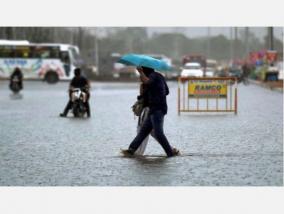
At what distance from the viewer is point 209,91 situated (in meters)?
26.4

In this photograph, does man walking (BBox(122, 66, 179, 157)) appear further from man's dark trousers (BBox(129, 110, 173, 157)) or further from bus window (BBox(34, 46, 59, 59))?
bus window (BBox(34, 46, 59, 59))

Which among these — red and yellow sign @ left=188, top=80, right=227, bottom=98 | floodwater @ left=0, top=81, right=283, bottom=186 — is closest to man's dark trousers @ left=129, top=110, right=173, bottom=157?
floodwater @ left=0, top=81, right=283, bottom=186

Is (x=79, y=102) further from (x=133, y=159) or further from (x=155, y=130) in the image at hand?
(x=133, y=159)

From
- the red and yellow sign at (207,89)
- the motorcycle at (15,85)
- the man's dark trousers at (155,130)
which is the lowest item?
the motorcycle at (15,85)

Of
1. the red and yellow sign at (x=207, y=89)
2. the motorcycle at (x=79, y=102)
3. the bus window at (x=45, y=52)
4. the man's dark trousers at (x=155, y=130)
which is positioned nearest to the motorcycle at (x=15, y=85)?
Answer: the red and yellow sign at (x=207, y=89)

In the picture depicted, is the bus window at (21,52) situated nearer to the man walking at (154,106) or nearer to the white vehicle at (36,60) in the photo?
the white vehicle at (36,60)

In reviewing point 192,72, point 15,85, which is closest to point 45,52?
point 192,72

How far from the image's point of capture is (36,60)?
60.7 metres

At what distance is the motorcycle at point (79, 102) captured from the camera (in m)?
23.7

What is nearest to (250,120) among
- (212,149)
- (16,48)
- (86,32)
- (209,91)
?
(209,91)

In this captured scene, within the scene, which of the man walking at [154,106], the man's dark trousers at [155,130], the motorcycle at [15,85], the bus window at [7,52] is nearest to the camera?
the man walking at [154,106]

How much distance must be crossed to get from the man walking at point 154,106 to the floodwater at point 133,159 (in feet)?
0.92

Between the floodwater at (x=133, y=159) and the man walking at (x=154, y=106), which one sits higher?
the man walking at (x=154, y=106)

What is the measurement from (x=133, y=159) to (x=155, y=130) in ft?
1.79
